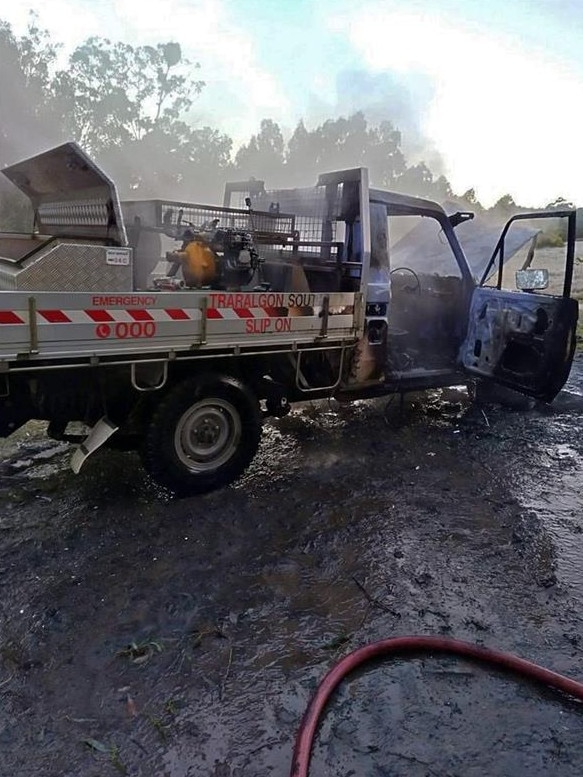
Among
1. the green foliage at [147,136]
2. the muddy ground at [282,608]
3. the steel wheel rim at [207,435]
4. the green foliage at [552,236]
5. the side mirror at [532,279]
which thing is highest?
the green foliage at [147,136]

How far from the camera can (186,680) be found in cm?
234

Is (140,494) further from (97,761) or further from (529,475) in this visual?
(529,475)

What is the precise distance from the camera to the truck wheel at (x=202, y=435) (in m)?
3.68

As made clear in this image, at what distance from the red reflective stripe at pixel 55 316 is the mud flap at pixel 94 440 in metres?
0.76

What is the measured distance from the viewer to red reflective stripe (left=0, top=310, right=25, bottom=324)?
2912 mm

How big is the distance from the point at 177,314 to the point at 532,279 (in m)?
3.10

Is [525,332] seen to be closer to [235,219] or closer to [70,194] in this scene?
[235,219]

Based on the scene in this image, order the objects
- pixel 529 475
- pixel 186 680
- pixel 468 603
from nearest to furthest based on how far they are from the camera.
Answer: pixel 186 680 → pixel 468 603 → pixel 529 475

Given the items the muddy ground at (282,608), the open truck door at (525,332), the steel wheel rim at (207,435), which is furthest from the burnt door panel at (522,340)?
the steel wheel rim at (207,435)

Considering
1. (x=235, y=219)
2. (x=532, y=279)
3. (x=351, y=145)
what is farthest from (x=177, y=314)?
(x=351, y=145)

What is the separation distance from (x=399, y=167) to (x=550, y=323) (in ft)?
112

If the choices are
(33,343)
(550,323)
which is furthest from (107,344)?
(550,323)

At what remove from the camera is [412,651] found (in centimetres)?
252

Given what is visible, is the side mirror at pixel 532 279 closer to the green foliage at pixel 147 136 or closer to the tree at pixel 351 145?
the green foliage at pixel 147 136
